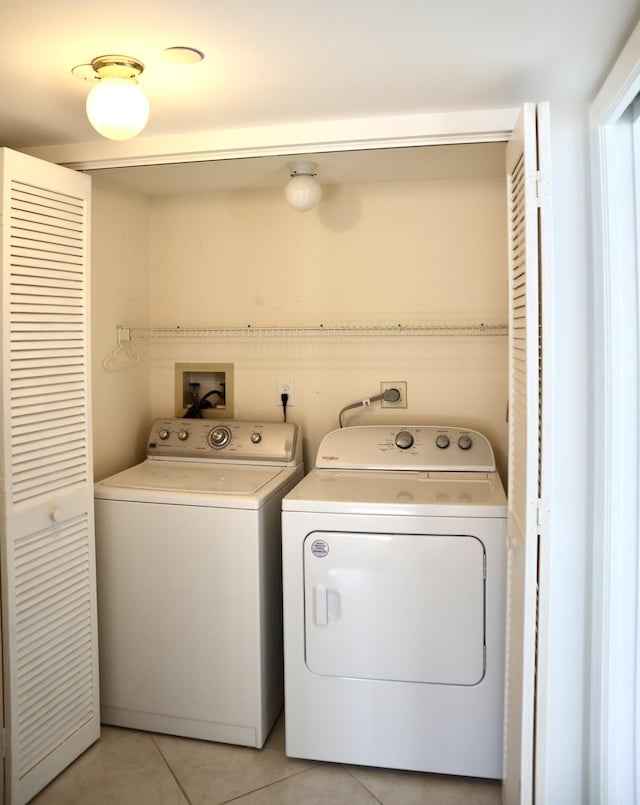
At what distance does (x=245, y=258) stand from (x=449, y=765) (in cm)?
207

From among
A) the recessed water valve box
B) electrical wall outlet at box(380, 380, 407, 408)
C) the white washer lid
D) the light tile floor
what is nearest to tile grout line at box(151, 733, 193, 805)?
the light tile floor

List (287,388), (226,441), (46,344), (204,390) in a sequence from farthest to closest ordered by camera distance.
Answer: (204,390)
(287,388)
(226,441)
(46,344)

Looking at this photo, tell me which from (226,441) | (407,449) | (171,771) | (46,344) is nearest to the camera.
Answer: (46,344)

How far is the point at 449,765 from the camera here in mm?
2164

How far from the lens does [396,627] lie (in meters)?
2.14

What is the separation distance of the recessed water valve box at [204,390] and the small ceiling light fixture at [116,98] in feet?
4.74

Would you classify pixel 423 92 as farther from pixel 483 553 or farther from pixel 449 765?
pixel 449 765

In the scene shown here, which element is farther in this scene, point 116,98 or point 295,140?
point 295,140

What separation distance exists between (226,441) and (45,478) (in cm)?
83

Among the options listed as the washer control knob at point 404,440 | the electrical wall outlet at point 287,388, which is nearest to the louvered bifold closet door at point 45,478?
the electrical wall outlet at point 287,388

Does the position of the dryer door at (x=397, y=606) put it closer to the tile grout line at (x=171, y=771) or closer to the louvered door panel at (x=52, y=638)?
the tile grout line at (x=171, y=771)

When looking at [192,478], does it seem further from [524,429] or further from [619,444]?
[619,444]

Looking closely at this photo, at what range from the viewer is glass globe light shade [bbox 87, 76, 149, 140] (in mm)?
1621

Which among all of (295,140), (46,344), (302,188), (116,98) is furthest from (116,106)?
(302,188)
